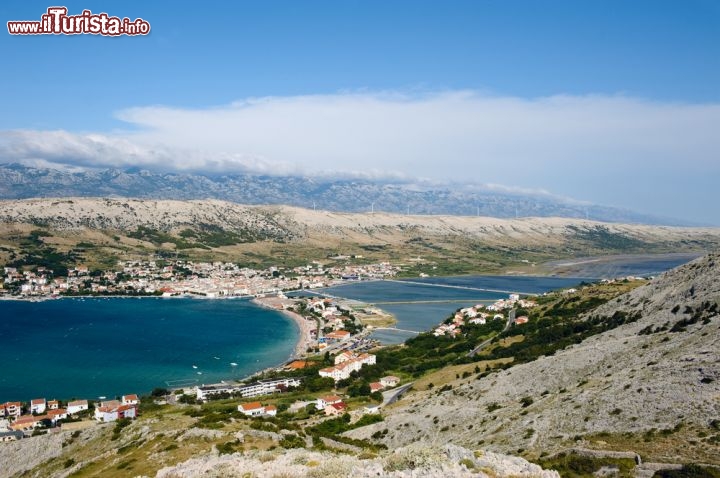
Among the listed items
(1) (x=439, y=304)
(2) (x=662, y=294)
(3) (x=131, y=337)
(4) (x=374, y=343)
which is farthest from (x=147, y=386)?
(1) (x=439, y=304)

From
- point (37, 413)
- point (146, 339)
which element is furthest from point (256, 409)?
point (146, 339)

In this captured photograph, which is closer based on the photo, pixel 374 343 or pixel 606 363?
pixel 606 363

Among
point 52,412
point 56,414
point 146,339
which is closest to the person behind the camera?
point 56,414

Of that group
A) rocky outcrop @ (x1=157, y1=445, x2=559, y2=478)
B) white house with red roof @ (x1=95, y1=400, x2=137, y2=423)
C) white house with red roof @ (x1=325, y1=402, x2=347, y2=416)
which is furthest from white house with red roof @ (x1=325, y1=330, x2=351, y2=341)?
rocky outcrop @ (x1=157, y1=445, x2=559, y2=478)

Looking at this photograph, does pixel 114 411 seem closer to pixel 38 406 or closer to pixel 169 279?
pixel 38 406

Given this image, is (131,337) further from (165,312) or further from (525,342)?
(525,342)

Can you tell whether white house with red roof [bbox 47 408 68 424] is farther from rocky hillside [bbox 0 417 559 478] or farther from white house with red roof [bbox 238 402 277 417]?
rocky hillside [bbox 0 417 559 478]

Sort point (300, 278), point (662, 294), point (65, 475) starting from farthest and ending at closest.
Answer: point (300, 278) → point (662, 294) → point (65, 475)
